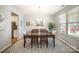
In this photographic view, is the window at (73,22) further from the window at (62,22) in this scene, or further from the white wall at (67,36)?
the window at (62,22)

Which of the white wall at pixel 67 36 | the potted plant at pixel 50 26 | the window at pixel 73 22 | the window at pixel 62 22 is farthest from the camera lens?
the potted plant at pixel 50 26

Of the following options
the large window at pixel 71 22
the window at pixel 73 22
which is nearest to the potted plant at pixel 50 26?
the large window at pixel 71 22

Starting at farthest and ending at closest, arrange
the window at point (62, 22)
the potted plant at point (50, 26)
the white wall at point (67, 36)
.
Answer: the potted plant at point (50, 26) → the window at point (62, 22) → the white wall at point (67, 36)

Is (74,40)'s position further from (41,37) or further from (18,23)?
(18,23)

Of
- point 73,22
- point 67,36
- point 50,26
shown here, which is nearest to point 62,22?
point 50,26

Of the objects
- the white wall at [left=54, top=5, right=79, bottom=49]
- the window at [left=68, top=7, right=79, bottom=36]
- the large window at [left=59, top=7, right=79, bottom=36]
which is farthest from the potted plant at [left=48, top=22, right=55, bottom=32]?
the window at [left=68, top=7, right=79, bottom=36]

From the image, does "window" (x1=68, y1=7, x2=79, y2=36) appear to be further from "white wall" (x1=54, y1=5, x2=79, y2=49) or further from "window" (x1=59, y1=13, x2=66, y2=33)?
"window" (x1=59, y1=13, x2=66, y2=33)

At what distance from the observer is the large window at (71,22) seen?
16.6ft

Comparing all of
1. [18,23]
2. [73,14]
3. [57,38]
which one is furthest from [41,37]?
[18,23]

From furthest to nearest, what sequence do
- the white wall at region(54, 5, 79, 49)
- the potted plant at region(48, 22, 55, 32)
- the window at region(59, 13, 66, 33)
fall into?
1. the potted plant at region(48, 22, 55, 32)
2. the window at region(59, 13, 66, 33)
3. the white wall at region(54, 5, 79, 49)

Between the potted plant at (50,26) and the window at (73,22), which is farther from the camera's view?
the potted plant at (50,26)

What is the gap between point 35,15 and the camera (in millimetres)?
6684

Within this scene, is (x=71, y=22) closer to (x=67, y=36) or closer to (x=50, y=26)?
(x=67, y=36)

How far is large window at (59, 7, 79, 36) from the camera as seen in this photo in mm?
5055
